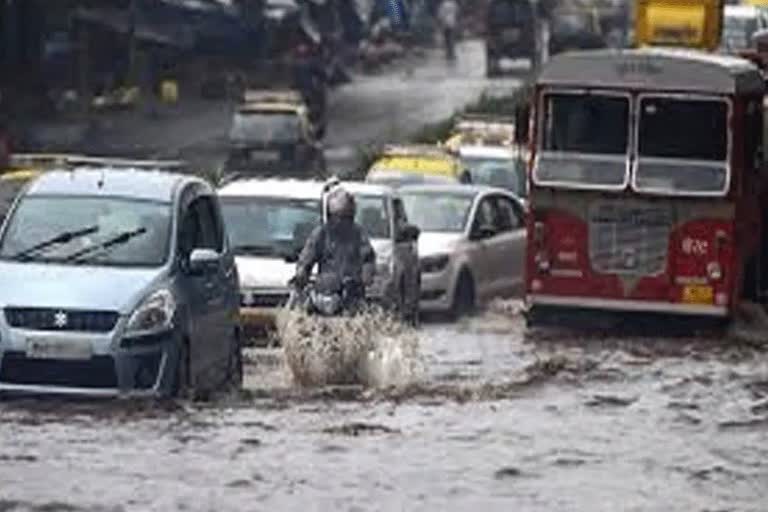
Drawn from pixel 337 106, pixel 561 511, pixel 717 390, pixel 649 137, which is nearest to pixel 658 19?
pixel 649 137

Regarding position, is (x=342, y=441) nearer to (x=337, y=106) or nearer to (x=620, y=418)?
(x=620, y=418)

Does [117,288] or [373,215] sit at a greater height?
[117,288]

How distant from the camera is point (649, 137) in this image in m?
24.4

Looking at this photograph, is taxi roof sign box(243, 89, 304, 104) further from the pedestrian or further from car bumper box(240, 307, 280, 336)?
car bumper box(240, 307, 280, 336)

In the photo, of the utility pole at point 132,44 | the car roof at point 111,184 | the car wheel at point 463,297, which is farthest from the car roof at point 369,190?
the utility pole at point 132,44

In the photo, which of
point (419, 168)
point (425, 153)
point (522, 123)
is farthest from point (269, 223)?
point (425, 153)

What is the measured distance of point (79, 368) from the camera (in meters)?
16.2

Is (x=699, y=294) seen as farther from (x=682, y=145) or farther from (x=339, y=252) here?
(x=339, y=252)

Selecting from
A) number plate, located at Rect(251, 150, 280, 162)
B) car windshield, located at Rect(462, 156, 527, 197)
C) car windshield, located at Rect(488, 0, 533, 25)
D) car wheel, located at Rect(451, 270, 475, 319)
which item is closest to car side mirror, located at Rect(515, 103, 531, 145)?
car wheel, located at Rect(451, 270, 475, 319)

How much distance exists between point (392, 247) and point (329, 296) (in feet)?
18.3

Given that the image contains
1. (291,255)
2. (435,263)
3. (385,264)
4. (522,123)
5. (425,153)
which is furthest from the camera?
(425,153)

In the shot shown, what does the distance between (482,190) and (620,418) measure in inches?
490

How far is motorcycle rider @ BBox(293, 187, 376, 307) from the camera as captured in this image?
1953 centimetres

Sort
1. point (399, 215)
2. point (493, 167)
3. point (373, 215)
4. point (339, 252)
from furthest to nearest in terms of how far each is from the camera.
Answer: point (493, 167), point (399, 215), point (373, 215), point (339, 252)
